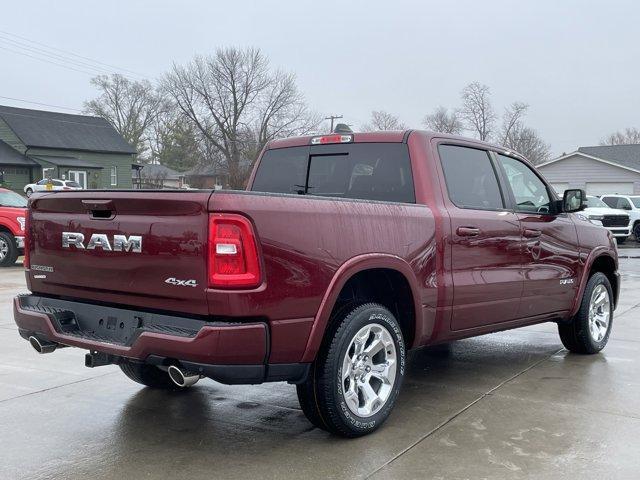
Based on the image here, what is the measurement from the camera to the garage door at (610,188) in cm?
3472

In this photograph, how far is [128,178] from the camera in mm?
45312

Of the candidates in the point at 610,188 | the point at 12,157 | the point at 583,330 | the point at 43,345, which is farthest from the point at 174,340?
the point at 12,157

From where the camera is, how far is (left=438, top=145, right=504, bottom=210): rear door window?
4.83m

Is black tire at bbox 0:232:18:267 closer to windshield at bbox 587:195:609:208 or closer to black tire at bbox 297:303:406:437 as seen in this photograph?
black tire at bbox 297:303:406:437

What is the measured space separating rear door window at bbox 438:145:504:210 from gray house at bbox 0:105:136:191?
35.5 metres

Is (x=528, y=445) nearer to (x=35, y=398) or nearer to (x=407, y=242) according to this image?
(x=407, y=242)

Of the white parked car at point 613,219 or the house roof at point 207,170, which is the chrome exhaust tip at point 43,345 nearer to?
the white parked car at point 613,219

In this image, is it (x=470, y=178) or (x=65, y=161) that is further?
(x=65, y=161)

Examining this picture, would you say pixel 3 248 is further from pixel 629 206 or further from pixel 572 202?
pixel 629 206

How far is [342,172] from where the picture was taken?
199 inches

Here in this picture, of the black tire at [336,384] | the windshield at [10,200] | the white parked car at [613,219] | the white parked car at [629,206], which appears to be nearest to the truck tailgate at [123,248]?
the black tire at [336,384]

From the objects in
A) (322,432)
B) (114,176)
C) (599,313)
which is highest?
(114,176)

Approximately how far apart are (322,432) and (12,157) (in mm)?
38014

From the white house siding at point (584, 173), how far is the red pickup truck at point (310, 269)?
32.3 m
